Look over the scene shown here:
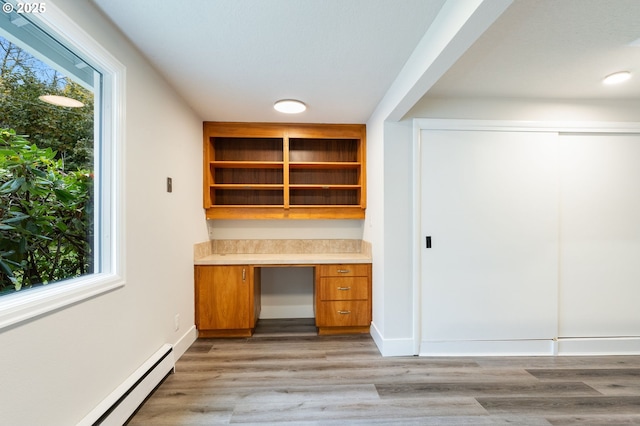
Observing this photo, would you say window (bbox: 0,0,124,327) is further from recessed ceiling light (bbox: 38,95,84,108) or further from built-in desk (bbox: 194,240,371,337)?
built-in desk (bbox: 194,240,371,337)

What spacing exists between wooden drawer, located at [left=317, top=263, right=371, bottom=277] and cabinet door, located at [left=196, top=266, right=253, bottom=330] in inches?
32.5

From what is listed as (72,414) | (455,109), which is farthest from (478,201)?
(72,414)

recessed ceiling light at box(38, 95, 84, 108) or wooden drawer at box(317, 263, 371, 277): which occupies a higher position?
recessed ceiling light at box(38, 95, 84, 108)

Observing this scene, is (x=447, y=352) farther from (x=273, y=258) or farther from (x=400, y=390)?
(x=273, y=258)

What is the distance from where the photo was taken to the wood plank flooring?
1.63m

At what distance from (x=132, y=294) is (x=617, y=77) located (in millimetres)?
3813

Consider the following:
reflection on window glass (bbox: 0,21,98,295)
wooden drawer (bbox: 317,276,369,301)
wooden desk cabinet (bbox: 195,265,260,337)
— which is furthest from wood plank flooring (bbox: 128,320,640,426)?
reflection on window glass (bbox: 0,21,98,295)

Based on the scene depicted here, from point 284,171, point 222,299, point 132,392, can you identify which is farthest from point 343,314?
point 132,392

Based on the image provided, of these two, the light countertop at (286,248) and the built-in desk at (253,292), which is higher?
the light countertop at (286,248)

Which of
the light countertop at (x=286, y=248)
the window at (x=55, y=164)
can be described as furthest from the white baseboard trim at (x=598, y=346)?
the window at (x=55, y=164)

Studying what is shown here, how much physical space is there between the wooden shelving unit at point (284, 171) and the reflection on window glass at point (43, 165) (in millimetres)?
1523

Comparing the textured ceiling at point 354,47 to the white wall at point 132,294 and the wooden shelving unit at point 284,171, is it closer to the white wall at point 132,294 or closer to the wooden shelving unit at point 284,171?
the white wall at point 132,294

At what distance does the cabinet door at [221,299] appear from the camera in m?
2.70

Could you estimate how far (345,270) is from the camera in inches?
110
